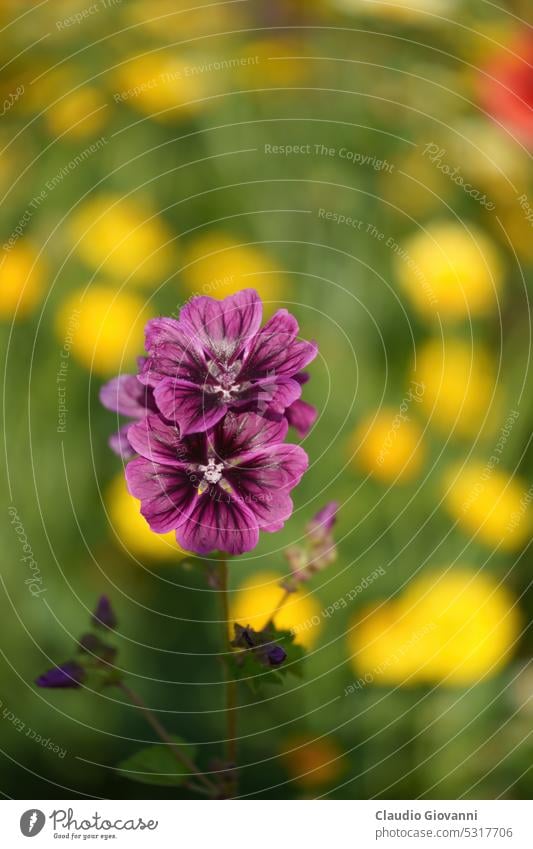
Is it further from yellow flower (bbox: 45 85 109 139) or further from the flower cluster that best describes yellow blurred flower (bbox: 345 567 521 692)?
yellow flower (bbox: 45 85 109 139)

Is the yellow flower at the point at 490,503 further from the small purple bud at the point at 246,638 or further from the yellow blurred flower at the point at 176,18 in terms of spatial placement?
the yellow blurred flower at the point at 176,18

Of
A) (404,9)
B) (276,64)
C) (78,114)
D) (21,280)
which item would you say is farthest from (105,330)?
(404,9)

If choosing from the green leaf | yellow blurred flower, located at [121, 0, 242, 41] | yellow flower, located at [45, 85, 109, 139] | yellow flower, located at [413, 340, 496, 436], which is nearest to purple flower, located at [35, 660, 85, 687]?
the green leaf

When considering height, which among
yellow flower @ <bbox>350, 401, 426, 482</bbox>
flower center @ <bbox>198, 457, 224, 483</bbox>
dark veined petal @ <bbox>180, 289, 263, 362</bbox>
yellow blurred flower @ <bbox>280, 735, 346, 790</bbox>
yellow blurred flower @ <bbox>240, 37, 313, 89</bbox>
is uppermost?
yellow blurred flower @ <bbox>240, 37, 313, 89</bbox>

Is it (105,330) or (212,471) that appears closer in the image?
(212,471)

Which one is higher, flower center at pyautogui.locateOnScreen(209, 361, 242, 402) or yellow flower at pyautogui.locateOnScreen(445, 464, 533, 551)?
yellow flower at pyautogui.locateOnScreen(445, 464, 533, 551)

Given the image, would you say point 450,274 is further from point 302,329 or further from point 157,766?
point 157,766

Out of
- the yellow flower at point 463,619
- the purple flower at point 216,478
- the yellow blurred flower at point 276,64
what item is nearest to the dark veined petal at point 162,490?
the purple flower at point 216,478

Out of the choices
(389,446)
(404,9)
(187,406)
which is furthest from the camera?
(404,9)
